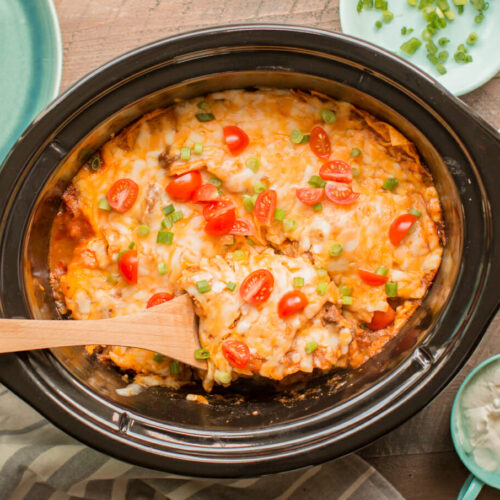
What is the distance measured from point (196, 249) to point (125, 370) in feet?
2.03

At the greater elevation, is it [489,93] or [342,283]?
[489,93]

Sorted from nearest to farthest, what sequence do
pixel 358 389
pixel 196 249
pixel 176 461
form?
pixel 176 461, pixel 358 389, pixel 196 249

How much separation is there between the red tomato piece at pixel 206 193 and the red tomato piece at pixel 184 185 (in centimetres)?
2

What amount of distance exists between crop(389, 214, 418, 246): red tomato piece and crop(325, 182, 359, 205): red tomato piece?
196mm

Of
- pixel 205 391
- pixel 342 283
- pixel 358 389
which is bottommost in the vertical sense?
pixel 205 391

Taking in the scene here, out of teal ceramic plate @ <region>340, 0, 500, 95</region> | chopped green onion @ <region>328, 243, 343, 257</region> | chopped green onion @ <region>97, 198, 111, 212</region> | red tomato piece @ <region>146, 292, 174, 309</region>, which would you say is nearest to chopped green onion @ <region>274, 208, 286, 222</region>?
chopped green onion @ <region>328, 243, 343, 257</region>

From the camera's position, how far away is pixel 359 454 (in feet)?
9.27

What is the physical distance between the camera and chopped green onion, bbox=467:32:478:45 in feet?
9.17

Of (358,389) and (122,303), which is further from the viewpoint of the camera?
(122,303)

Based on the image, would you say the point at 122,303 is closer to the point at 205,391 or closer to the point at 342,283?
the point at 205,391

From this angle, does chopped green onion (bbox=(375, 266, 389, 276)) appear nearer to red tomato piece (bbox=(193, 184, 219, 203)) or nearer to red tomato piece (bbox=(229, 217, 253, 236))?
red tomato piece (bbox=(229, 217, 253, 236))

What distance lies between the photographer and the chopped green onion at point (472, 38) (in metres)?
2.79

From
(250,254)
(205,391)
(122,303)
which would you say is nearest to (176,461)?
(205,391)

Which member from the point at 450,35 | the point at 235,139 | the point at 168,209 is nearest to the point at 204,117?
the point at 235,139
